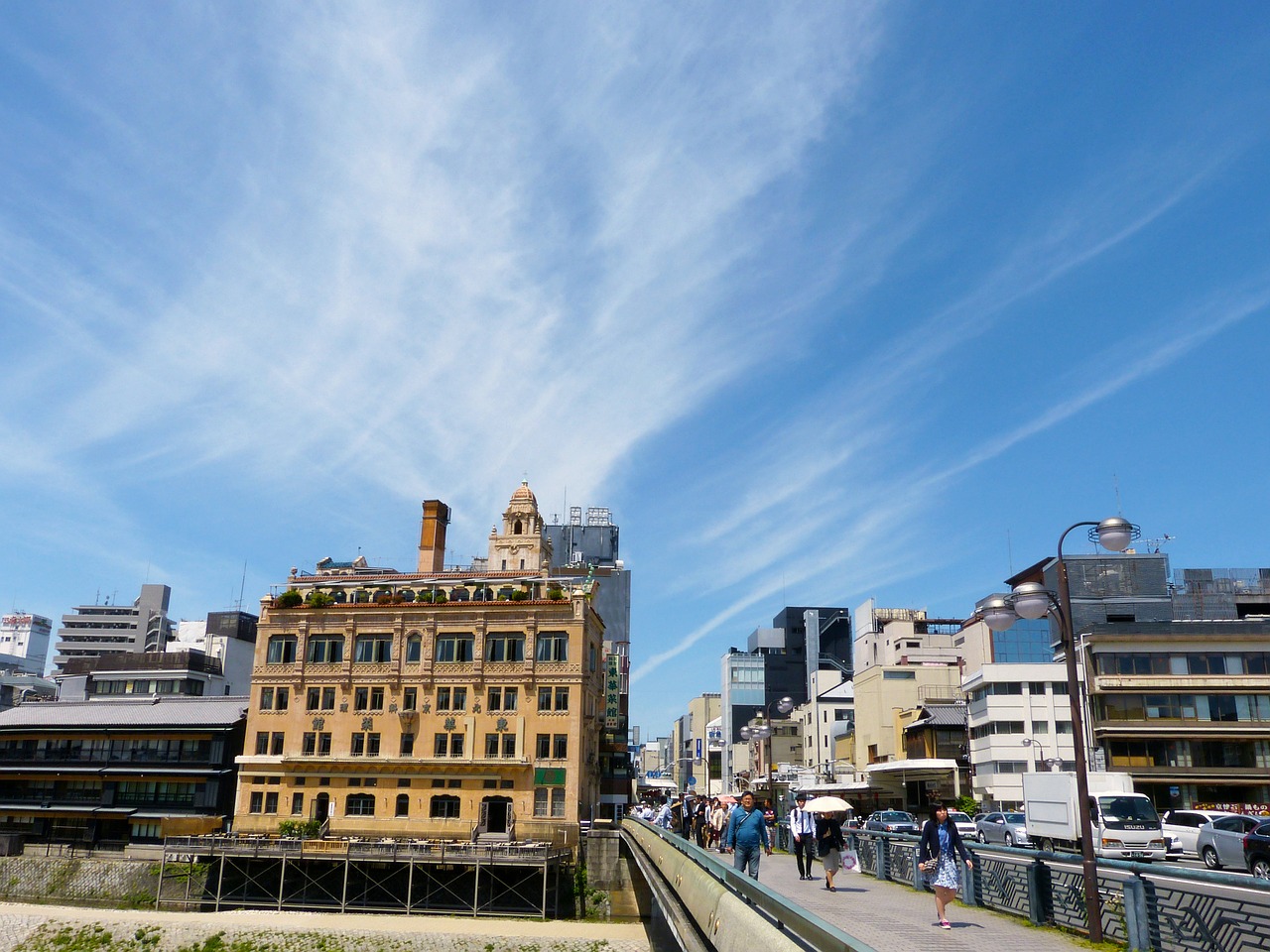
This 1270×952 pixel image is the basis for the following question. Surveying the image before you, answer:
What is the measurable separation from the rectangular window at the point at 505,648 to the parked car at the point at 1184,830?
139 feet

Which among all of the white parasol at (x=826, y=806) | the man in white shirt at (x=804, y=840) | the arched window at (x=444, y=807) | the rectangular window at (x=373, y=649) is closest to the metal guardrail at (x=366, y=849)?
the arched window at (x=444, y=807)

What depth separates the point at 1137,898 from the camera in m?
14.4

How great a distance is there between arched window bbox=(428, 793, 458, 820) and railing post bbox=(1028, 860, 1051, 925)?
51.4 metres

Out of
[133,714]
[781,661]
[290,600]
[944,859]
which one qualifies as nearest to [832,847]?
[944,859]

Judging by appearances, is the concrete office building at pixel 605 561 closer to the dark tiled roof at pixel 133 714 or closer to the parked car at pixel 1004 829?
the dark tiled roof at pixel 133 714

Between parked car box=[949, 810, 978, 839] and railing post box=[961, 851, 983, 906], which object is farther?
parked car box=[949, 810, 978, 839]

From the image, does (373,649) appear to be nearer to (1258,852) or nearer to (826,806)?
(826,806)

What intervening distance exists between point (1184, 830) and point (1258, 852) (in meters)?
8.90

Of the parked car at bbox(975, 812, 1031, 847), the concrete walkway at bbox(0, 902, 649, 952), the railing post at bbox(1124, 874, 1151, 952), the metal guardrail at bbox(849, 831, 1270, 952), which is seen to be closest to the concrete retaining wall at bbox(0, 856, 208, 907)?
the concrete walkway at bbox(0, 902, 649, 952)

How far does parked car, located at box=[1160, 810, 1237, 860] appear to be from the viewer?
101 ft

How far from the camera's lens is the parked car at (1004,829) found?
36.6 metres

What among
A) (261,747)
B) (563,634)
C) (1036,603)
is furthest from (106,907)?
(1036,603)

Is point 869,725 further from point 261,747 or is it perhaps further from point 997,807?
point 261,747

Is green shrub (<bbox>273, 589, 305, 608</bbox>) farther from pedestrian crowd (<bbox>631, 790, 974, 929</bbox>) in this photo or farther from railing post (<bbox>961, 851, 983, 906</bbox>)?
railing post (<bbox>961, 851, 983, 906</bbox>)
